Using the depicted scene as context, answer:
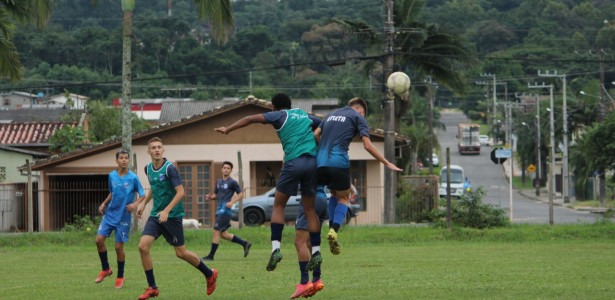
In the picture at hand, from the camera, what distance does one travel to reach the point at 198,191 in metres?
33.4

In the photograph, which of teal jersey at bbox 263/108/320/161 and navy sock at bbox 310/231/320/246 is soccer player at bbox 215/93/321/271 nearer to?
teal jersey at bbox 263/108/320/161

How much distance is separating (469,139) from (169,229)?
95.6 meters

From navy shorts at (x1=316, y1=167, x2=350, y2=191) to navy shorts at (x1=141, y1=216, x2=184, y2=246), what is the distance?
200 cm

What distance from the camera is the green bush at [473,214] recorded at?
81.7 ft

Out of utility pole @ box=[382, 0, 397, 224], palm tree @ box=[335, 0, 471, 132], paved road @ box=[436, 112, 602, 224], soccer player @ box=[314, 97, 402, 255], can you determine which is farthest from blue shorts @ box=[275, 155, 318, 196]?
paved road @ box=[436, 112, 602, 224]

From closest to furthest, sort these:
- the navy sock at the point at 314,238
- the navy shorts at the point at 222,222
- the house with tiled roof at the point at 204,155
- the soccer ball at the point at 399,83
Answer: the navy sock at the point at 314,238 < the navy shorts at the point at 222,222 < the soccer ball at the point at 399,83 < the house with tiled roof at the point at 204,155

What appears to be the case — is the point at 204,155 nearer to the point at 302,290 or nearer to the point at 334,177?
the point at 334,177

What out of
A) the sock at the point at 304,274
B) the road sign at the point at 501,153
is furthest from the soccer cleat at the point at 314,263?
the road sign at the point at 501,153

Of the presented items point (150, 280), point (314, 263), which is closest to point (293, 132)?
point (314, 263)

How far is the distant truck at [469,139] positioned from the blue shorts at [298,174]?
3738 inches

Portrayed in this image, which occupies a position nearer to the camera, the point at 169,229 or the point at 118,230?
the point at 169,229

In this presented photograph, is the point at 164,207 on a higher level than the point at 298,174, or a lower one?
lower

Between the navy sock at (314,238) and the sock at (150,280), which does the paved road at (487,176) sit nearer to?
the navy sock at (314,238)

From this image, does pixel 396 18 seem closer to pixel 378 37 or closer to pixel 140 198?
pixel 378 37
